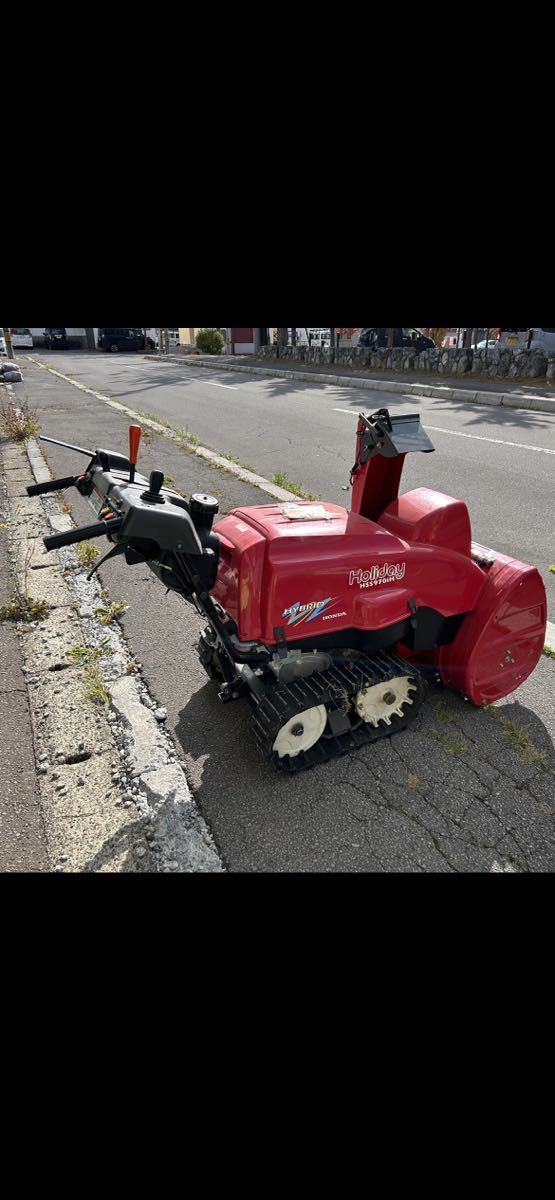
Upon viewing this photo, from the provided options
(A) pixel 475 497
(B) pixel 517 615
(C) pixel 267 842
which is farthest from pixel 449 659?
(A) pixel 475 497

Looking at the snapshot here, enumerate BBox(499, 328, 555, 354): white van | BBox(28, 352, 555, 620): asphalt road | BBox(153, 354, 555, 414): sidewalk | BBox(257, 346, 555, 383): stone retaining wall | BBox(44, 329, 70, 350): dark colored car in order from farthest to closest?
BBox(44, 329, 70, 350): dark colored car → BBox(499, 328, 555, 354): white van → BBox(257, 346, 555, 383): stone retaining wall → BBox(153, 354, 555, 414): sidewalk → BBox(28, 352, 555, 620): asphalt road

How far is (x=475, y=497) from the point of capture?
682 cm

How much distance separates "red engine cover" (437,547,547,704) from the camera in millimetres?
3018

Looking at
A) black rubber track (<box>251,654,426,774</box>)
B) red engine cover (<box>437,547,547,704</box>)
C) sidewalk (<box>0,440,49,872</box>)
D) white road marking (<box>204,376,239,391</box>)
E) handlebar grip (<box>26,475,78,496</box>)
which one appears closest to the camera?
handlebar grip (<box>26,475,78,496</box>)

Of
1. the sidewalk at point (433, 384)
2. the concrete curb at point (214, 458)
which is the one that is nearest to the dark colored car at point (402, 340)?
the sidewalk at point (433, 384)

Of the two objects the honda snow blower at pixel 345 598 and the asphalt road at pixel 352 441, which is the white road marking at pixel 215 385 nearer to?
the asphalt road at pixel 352 441

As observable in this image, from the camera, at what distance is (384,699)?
118 inches

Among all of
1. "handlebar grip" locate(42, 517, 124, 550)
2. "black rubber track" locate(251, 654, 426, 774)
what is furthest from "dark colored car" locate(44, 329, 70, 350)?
"handlebar grip" locate(42, 517, 124, 550)

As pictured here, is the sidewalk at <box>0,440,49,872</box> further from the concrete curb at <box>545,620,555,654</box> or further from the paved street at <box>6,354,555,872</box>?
the concrete curb at <box>545,620,555,654</box>

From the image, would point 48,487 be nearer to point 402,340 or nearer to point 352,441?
point 352,441

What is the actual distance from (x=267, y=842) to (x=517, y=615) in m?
1.65

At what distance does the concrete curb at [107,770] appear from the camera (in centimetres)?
238

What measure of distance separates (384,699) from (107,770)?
134cm
